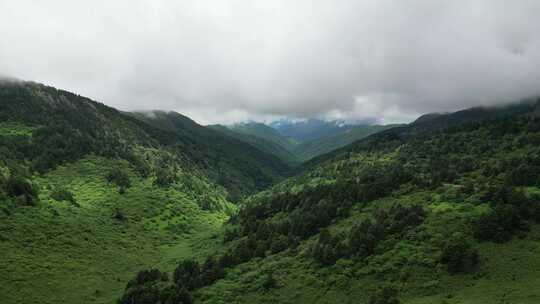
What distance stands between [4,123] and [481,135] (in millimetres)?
227899

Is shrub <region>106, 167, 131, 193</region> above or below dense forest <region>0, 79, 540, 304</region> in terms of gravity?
above

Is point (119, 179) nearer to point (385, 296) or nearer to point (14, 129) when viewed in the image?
point (14, 129)

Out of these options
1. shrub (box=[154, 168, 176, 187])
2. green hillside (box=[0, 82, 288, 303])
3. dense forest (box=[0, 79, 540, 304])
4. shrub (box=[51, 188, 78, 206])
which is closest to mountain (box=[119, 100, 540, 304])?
dense forest (box=[0, 79, 540, 304])

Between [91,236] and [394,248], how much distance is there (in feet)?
273

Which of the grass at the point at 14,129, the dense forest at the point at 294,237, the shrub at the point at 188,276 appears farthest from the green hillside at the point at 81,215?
the shrub at the point at 188,276

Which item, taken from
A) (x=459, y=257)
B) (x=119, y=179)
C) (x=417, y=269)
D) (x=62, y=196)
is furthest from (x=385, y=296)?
(x=119, y=179)

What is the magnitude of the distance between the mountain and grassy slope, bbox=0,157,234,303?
1271 centimetres

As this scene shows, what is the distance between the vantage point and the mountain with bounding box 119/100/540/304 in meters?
52.6

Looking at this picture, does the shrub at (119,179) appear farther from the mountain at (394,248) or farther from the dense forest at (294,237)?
the mountain at (394,248)

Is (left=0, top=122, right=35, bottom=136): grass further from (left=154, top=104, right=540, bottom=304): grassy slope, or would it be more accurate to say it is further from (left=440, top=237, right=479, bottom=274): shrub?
(left=440, top=237, right=479, bottom=274): shrub

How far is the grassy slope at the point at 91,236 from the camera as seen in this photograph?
73.9 metres

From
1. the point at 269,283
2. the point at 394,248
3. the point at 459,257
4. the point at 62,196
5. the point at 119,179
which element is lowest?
the point at 269,283

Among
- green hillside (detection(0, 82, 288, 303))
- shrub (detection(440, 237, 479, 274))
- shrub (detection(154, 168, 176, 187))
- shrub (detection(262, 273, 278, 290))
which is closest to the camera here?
shrub (detection(440, 237, 479, 274))

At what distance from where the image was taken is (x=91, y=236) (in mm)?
102750
